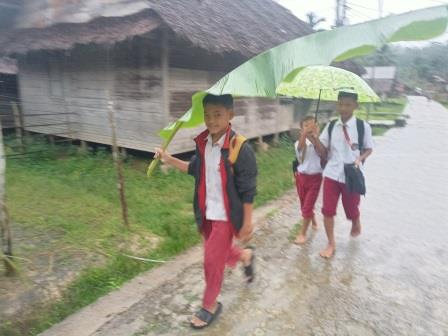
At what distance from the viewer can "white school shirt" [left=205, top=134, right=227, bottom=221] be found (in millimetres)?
2473

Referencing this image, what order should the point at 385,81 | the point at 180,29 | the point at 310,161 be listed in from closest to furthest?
1. the point at 310,161
2. the point at 180,29
3. the point at 385,81

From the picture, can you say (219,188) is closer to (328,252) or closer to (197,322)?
(197,322)

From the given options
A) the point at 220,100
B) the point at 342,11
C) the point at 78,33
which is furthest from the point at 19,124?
the point at 342,11

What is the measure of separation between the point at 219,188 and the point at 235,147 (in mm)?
303

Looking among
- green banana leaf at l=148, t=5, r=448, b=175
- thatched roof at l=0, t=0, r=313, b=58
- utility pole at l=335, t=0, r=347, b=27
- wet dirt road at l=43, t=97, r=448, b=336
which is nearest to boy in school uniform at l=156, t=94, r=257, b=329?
wet dirt road at l=43, t=97, r=448, b=336

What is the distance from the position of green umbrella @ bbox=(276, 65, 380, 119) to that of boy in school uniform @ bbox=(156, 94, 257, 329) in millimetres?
903

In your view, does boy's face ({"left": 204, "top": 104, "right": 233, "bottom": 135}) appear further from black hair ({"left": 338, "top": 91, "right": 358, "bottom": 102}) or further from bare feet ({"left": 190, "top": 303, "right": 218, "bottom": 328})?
black hair ({"left": 338, "top": 91, "right": 358, "bottom": 102})

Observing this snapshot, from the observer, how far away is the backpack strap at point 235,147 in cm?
240

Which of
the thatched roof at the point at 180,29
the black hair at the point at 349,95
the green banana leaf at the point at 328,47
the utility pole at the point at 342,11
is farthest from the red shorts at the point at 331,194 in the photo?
the utility pole at the point at 342,11

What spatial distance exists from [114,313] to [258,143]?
727cm

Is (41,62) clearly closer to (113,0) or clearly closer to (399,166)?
(113,0)

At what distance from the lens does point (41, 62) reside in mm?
8523

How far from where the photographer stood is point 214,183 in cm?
251

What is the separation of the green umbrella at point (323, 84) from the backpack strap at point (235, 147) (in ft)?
2.81
